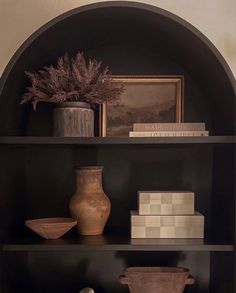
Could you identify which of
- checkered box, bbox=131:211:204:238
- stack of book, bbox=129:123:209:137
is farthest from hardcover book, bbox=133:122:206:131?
checkered box, bbox=131:211:204:238

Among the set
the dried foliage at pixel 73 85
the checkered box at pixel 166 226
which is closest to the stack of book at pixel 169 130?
the dried foliage at pixel 73 85

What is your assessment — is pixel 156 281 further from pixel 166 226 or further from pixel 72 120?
pixel 72 120

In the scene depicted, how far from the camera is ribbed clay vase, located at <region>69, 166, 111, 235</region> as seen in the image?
3.95 feet

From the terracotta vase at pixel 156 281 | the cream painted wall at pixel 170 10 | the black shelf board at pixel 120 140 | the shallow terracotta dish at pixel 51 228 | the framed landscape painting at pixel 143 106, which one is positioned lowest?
the terracotta vase at pixel 156 281

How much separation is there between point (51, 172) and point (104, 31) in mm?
525

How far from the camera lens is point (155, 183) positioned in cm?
139

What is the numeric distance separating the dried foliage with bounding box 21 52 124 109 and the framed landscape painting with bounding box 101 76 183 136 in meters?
0.20

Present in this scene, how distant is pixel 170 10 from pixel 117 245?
0.85m

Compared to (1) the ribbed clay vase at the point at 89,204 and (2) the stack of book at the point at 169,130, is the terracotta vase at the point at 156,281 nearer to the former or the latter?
(1) the ribbed clay vase at the point at 89,204

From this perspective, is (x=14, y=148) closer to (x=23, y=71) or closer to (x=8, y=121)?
(x=8, y=121)

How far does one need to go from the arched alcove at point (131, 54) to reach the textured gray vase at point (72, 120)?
154 millimetres

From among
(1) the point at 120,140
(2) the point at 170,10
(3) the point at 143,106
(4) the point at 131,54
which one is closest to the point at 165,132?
(1) the point at 120,140

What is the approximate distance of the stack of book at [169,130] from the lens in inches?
44.8

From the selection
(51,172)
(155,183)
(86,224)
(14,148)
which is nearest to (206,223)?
(155,183)
